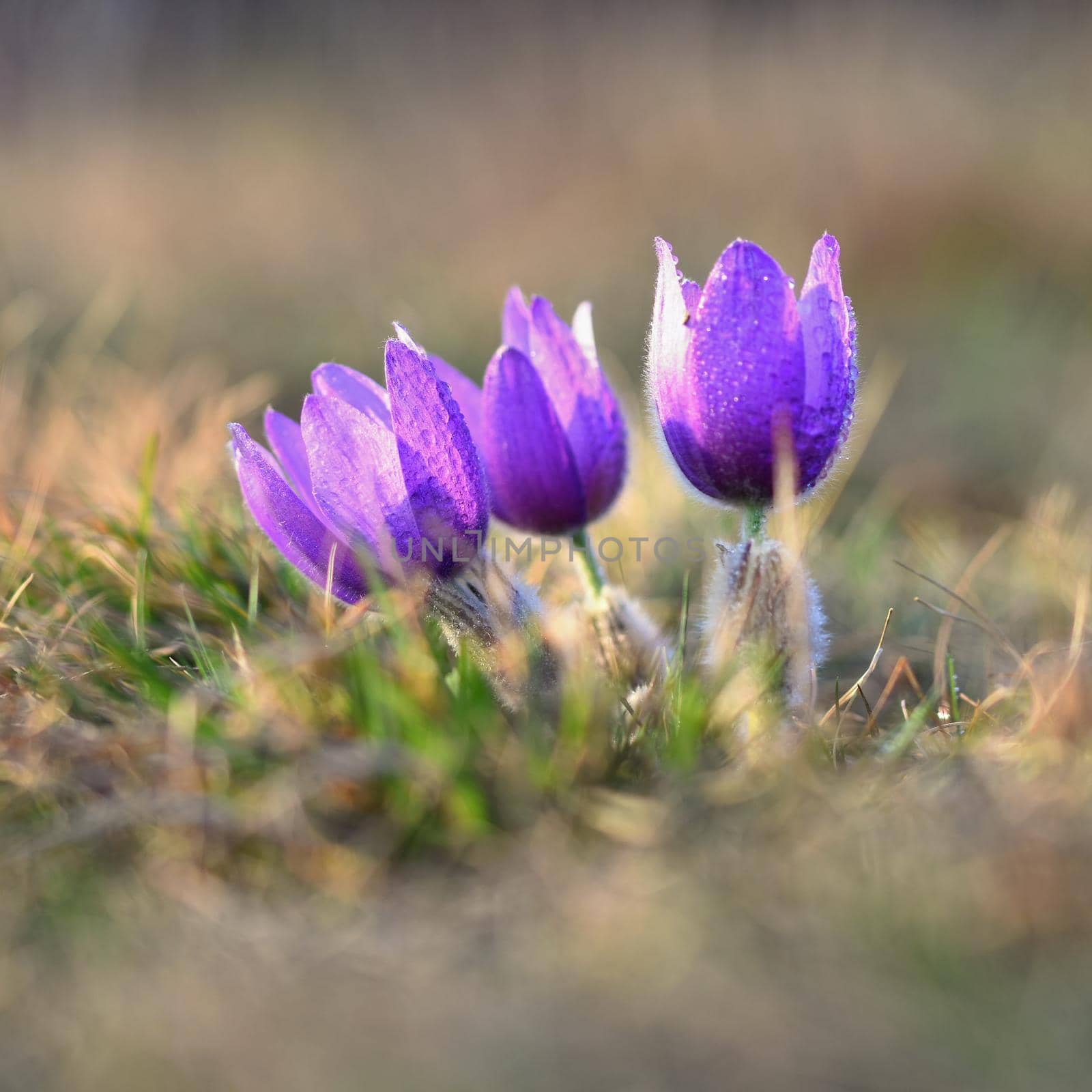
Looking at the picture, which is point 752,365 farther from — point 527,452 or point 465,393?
point 465,393

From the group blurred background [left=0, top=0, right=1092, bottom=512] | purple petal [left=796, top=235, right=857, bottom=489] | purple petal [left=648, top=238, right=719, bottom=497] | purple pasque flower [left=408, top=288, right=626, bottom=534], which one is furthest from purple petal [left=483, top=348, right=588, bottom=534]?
blurred background [left=0, top=0, right=1092, bottom=512]

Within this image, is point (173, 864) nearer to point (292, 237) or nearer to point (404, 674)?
point (404, 674)

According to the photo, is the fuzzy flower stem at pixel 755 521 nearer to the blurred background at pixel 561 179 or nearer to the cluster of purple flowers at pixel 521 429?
the cluster of purple flowers at pixel 521 429

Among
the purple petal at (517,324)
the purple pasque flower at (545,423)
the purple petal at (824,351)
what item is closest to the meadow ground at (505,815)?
the purple pasque flower at (545,423)

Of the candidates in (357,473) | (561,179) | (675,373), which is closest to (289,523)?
(357,473)

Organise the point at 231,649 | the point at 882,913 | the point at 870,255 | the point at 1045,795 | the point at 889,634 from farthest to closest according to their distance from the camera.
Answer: the point at 870,255 → the point at 889,634 → the point at 231,649 → the point at 1045,795 → the point at 882,913

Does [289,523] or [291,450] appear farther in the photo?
[291,450]

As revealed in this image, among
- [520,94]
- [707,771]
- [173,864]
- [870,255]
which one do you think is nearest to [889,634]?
[707,771]
